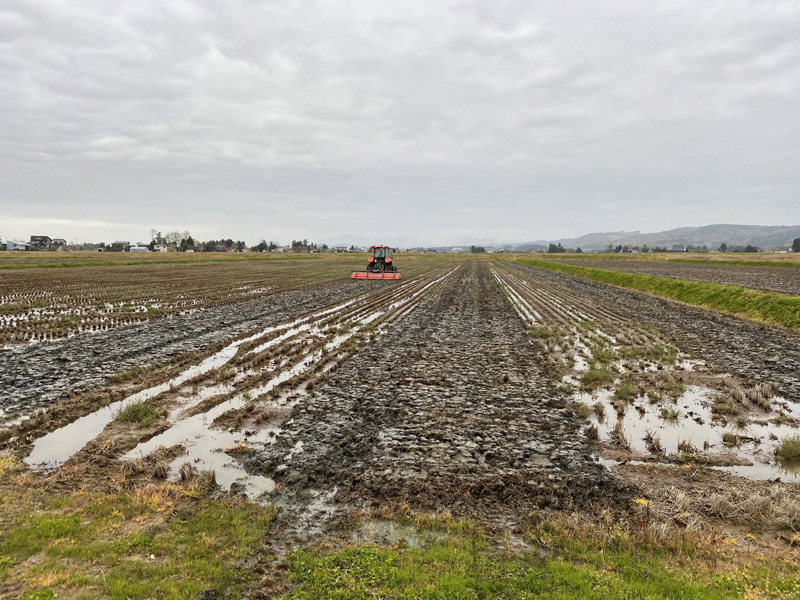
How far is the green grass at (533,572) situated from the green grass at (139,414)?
528 centimetres

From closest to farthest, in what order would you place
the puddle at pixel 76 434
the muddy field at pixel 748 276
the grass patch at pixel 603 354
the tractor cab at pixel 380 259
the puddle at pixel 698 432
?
the puddle at pixel 76 434 → the puddle at pixel 698 432 → the grass patch at pixel 603 354 → the muddy field at pixel 748 276 → the tractor cab at pixel 380 259

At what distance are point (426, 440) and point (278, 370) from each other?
19.8ft

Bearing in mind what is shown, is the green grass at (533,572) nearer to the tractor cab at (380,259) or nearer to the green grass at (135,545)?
the green grass at (135,545)

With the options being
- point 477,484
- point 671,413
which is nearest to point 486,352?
point 671,413

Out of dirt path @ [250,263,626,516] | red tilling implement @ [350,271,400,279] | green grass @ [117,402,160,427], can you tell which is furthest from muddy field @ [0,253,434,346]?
dirt path @ [250,263,626,516]

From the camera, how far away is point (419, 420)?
9055 mm

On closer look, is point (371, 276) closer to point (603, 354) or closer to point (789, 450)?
point (603, 354)

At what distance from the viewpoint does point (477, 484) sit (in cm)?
661

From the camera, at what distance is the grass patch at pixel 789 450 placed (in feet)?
25.2

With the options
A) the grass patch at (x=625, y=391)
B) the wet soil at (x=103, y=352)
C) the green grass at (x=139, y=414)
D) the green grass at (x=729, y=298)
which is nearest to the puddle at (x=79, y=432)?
the green grass at (x=139, y=414)

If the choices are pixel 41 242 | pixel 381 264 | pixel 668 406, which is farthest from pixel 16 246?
pixel 668 406

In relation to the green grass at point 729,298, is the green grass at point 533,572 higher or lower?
lower

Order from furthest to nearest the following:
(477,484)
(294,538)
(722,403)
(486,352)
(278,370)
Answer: (486,352), (278,370), (722,403), (477,484), (294,538)

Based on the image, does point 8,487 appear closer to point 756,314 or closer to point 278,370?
point 278,370
